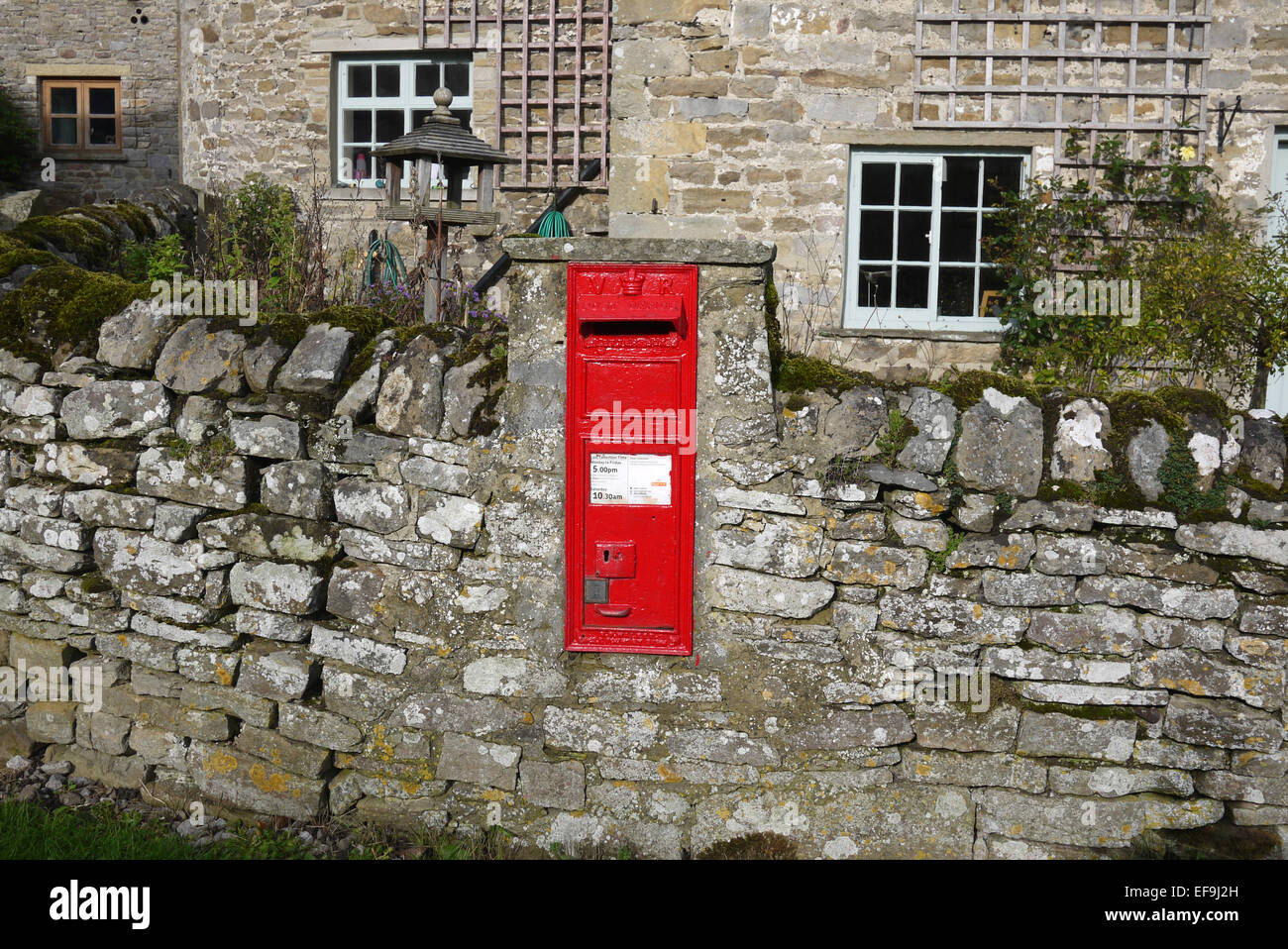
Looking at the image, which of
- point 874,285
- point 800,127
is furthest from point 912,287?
point 800,127

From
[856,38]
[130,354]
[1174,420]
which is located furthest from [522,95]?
[1174,420]

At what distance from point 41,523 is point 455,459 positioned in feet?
5.92

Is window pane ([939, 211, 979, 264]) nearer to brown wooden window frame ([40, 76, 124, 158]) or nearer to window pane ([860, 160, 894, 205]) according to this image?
window pane ([860, 160, 894, 205])

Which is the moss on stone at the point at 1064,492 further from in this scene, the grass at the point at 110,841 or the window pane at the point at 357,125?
the window pane at the point at 357,125

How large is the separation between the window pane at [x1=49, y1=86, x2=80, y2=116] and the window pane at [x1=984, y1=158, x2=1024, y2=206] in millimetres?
12551

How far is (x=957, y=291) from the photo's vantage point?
7.51 metres

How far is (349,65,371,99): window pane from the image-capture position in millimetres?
9789

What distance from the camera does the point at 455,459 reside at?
3.52 m

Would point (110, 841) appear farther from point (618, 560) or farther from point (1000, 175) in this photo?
point (1000, 175)

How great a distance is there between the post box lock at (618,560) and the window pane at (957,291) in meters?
4.86

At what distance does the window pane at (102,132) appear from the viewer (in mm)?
14383

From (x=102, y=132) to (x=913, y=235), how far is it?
11910 mm

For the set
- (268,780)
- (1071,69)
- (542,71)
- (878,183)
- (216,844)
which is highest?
(542,71)

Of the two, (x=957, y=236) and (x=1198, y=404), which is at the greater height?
(x=957, y=236)
